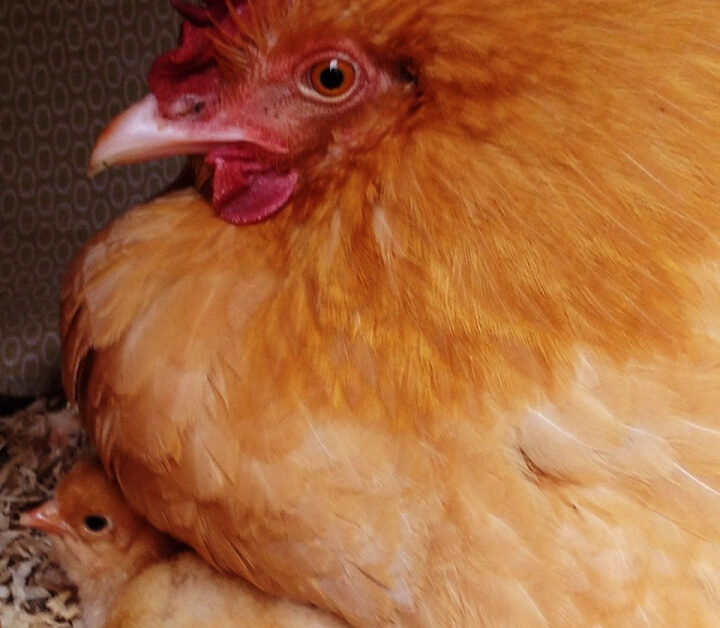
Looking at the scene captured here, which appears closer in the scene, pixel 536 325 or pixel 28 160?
pixel 536 325

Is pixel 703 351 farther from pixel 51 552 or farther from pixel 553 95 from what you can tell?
pixel 51 552

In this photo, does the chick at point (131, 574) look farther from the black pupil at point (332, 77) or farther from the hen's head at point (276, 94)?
the black pupil at point (332, 77)

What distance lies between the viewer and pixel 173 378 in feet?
2.45

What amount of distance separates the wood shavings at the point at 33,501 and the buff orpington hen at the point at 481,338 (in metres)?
0.61

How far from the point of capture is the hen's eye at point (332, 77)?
0.73m

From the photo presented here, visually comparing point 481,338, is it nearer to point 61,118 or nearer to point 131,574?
point 131,574

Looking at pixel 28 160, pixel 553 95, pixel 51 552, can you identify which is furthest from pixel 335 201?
pixel 28 160

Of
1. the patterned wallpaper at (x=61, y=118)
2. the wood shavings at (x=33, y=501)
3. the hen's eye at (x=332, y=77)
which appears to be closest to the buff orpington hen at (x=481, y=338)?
the hen's eye at (x=332, y=77)

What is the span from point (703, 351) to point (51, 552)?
107 cm

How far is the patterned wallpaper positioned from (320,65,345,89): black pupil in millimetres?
1282

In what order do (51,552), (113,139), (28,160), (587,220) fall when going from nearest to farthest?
(587,220) < (113,139) < (51,552) < (28,160)

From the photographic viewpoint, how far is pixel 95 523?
1.14 metres

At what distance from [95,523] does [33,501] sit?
31 centimetres

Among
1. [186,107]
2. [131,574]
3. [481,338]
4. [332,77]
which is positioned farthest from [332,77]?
[131,574]
